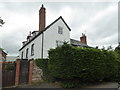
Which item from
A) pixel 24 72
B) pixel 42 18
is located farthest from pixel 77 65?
pixel 42 18

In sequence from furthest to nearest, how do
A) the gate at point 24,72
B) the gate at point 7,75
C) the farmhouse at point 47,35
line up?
the farmhouse at point 47,35 → the gate at point 24,72 → the gate at point 7,75

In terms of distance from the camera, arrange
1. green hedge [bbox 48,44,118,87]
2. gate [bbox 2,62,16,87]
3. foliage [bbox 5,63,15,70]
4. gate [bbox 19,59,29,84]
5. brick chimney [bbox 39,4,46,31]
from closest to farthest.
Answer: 1. green hedge [bbox 48,44,118,87]
2. gate [bbox 2,62,16,87]
3. foliage [bbox 5,63,15,70]
4. gate [bbox 19,59,29,84]
5. brick chimney [bbox 39,4,46,31]

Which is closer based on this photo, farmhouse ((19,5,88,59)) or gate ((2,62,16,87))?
gate ((2,62,16,87))

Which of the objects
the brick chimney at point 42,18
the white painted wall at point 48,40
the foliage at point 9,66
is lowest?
the foliage at point 9,66

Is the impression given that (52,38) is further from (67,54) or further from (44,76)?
(67,54)

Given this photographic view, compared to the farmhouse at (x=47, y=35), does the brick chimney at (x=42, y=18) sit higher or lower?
higher

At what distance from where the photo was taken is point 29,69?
11.5 metres

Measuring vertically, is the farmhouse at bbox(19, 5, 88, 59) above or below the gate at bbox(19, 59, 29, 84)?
above

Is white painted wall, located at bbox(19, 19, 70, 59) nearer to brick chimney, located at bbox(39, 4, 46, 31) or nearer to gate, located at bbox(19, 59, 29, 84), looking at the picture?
brick chimney, located at bbox(39, 4, 46, 31)

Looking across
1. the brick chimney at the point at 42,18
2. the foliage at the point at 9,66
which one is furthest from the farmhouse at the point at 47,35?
the foliage at the point at 9,66

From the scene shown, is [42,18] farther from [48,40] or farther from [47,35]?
[48,40]

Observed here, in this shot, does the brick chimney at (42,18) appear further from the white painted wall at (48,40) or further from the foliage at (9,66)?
the foliage at (9,66)

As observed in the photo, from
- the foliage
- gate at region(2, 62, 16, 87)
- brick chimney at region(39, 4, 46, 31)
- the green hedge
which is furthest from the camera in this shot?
brick chimney at region(39, 4, 46, 31)

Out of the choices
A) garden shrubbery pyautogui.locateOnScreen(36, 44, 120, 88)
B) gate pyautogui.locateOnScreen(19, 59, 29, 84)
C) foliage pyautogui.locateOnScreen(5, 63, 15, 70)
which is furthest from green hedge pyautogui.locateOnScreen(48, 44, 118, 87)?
foliage pyautogui.locateOnScreen(5, 63, 15, 70)
